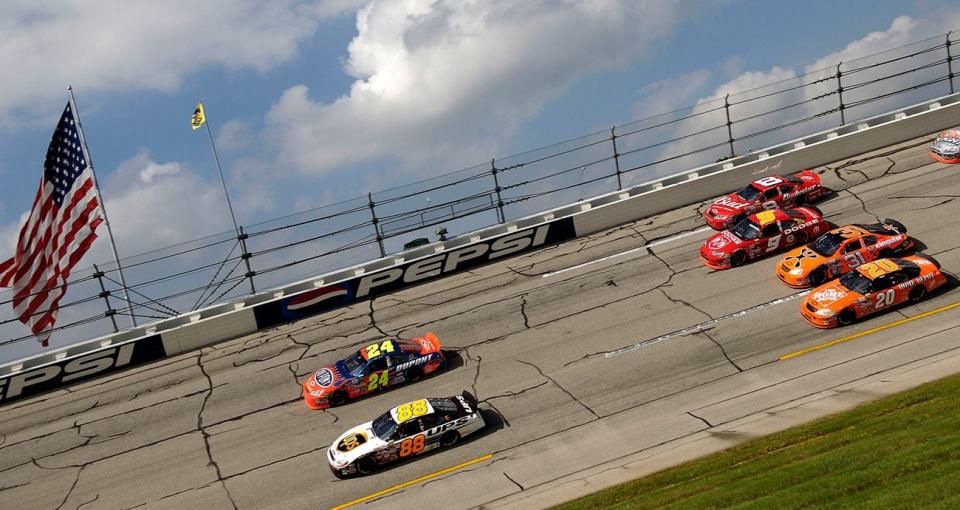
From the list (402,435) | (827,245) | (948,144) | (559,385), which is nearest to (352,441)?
(402,435)

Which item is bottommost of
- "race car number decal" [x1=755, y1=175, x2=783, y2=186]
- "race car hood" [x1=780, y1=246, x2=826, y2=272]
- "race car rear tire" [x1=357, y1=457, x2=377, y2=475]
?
"race car rear tire" [x1=357, y1=457, x2=377, y2=475]

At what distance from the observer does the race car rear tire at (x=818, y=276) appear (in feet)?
74.6

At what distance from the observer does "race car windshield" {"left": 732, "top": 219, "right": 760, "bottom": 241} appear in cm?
2481

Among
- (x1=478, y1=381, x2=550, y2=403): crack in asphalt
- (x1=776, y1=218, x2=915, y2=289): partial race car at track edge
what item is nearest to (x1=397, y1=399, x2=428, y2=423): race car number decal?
(x1=478, y1=381, x2=550, y2=403): crack in asphalt

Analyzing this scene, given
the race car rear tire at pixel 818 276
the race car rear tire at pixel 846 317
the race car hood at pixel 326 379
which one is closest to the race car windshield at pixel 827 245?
the race car rear tire at pixel 818 276

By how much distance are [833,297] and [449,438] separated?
1020cm

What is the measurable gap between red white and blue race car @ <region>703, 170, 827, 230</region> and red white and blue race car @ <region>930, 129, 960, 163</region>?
15.6 ft

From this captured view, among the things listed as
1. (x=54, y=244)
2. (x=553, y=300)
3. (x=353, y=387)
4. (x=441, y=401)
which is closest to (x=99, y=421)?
(x=54, y=244)

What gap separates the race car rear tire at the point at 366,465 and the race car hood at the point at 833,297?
1156 centimetres

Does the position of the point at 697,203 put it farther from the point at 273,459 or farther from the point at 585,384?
the point at 273,459

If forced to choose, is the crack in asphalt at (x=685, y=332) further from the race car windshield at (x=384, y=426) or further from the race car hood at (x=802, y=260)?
the race car windshield at (x=384, y=426)

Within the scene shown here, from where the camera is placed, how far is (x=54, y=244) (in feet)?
78.9

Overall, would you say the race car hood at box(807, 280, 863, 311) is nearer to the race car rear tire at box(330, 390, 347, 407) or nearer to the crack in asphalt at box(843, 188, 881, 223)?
the crack in asphalt at box(843, 188, 881, 223)

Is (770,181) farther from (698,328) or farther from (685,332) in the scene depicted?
(685,332)
